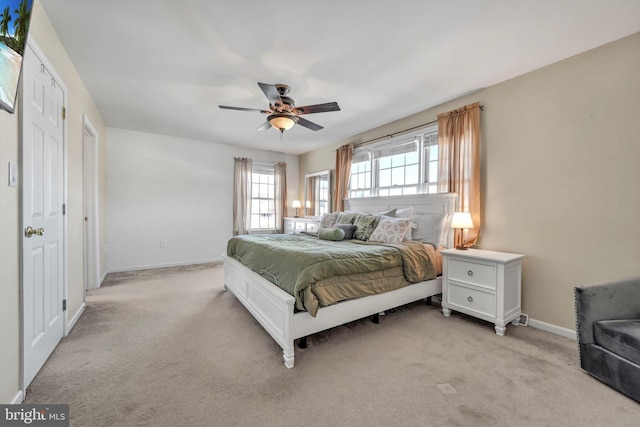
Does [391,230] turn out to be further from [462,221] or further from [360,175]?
[360,175]

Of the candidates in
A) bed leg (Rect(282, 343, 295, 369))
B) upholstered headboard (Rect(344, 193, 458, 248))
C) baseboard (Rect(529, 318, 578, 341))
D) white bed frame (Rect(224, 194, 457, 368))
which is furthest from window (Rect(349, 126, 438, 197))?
bed leg (Rect(282, 343, 295, 369))

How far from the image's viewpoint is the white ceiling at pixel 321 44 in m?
1.82

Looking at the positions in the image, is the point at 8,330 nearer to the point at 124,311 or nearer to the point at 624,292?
the point at 124,311

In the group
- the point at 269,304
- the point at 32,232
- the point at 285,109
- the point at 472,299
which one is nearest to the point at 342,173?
the point at 285,109

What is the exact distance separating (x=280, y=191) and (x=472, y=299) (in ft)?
15.2

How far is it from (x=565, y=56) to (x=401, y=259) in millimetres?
2404

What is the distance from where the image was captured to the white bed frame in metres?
1.92

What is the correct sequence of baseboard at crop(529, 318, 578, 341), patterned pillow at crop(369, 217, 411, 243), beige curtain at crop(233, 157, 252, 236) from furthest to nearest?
1. beige curtain at crop(233, 157, 252, 236)
2. patterned pillow at crop(369, 217, 411, 243)
3. baseboard at crop(529, 318, 578, 341)

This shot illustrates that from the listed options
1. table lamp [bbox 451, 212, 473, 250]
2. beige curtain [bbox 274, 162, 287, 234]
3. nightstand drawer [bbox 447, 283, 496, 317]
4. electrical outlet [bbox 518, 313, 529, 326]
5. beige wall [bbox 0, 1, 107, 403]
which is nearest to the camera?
beige wall [bbox 0, 1, 107, 403]

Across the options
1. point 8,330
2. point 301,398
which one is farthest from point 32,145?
point 301,398

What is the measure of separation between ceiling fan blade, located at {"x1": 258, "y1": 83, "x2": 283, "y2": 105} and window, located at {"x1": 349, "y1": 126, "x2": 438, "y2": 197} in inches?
84.9

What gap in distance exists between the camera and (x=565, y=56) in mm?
2348

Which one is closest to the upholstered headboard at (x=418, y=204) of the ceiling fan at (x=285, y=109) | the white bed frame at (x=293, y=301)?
the white bed frame at (x=293, y=301)

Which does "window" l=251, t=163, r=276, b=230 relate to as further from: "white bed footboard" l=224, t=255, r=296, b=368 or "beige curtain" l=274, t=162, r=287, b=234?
"white bed footboard" l=224, t=255, r=296, b=368
